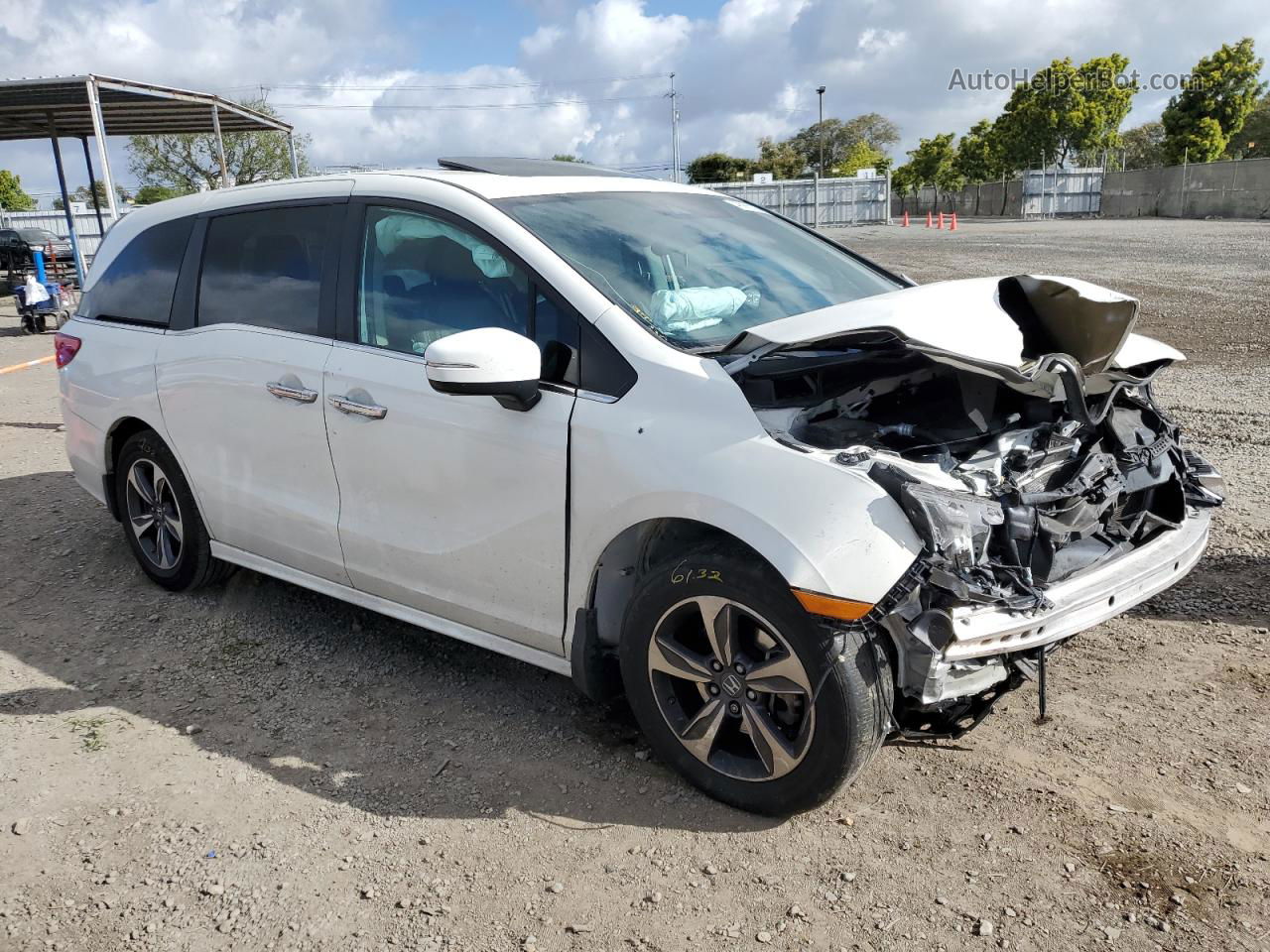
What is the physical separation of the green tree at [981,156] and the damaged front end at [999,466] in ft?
221

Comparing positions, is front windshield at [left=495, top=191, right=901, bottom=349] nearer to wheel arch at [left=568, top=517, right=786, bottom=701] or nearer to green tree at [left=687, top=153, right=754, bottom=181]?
wheel arch at [left=568, top=517, right=786, bottom=701]

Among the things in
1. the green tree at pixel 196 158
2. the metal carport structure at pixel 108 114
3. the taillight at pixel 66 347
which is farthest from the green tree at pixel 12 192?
the taillight at pixel 66 347

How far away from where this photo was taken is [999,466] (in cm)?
288

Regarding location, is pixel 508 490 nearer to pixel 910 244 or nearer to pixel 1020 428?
pixel 1020 428

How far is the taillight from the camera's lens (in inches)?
196

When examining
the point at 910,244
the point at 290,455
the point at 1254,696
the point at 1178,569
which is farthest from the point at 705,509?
the point at 910,244

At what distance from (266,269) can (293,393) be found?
2.15ft

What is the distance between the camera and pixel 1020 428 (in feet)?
10.3

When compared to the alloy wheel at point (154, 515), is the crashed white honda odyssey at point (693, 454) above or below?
above

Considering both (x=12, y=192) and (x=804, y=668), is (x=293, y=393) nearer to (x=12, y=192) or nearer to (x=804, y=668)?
(x=804, y=668)

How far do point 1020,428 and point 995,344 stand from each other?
38cm

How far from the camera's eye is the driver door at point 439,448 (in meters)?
3.16

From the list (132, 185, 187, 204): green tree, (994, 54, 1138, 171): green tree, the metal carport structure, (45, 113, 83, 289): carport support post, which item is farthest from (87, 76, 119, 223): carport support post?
(994, 54, 1138, 171): green tree

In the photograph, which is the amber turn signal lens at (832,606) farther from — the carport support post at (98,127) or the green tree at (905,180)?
the green tree at (905,180)
